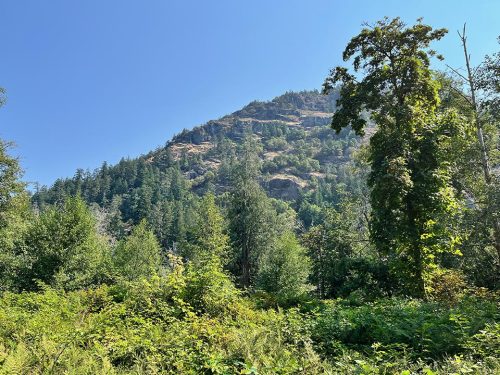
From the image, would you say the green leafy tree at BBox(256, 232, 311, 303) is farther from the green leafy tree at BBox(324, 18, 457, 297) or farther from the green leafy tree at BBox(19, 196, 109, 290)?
the green leafy tree at BBox(324, 18, 457, 297)

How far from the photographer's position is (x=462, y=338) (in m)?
5.76

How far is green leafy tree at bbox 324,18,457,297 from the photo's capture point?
44.8ft

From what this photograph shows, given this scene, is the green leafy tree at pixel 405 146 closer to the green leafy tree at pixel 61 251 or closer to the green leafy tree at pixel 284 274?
the green leafy tree at pixel 284 274

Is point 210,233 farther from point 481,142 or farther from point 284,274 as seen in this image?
point 481,142

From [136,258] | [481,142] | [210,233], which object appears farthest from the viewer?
[136,258]

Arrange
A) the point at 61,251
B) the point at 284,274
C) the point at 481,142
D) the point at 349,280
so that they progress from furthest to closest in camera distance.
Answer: the point at 284,274 < the point at 61,251 < the point at 349,280 < the point at 481,142

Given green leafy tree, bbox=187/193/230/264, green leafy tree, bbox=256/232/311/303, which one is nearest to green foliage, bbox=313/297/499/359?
green leafy tree, bbox=256/232/311/303

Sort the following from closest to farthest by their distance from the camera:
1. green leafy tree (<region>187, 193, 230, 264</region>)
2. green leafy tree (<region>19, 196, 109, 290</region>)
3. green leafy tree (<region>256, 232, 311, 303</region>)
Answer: green leafy tree (<region>19, 196, 109, 290</region>) < green leafy tree (<region>256, 232, 311, 303</region>) < green leafy tree (<region>187, 193, 230, 264</region>)

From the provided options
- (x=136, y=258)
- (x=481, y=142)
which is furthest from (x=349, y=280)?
(x=136, y=258)

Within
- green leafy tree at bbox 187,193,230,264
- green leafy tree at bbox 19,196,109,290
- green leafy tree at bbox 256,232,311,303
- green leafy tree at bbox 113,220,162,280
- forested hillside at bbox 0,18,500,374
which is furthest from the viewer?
green leafy tree at bbox 113,220,162,280

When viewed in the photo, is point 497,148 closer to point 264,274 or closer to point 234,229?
point 264,274

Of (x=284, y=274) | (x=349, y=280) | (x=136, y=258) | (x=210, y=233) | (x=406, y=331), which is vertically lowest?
(x=284, y=274)

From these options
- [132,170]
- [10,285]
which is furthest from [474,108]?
[132,170]

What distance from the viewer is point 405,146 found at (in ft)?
46.2
